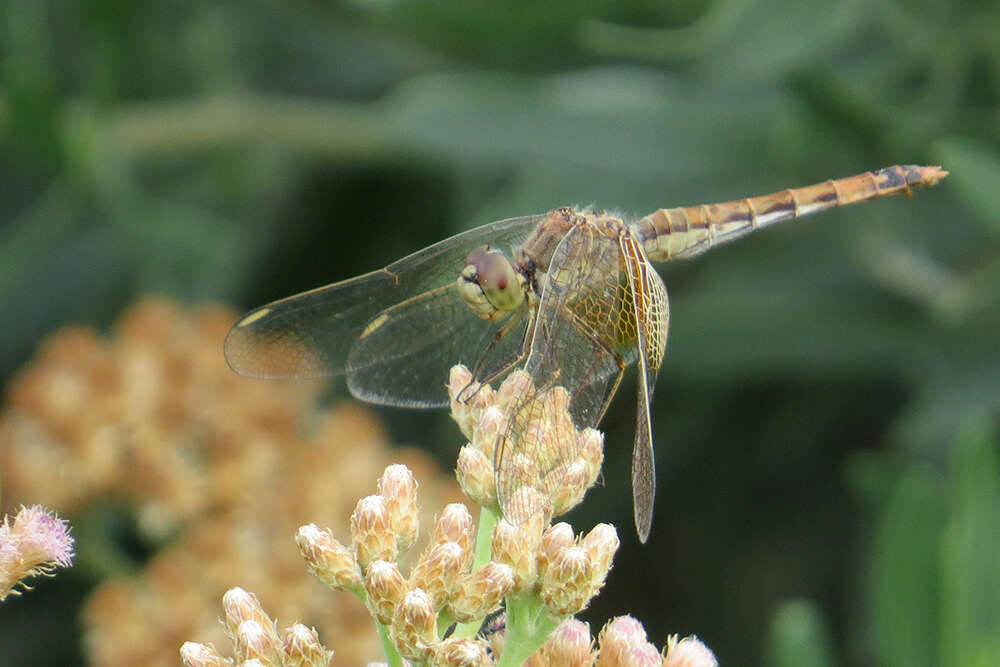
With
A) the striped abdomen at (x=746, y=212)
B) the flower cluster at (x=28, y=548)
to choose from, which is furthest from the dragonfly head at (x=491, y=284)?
the flower cluster at (x=28, y=548)

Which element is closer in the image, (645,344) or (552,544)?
(552,544)

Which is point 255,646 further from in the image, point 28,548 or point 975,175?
point 975,175

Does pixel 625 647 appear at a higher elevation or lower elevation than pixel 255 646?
lower

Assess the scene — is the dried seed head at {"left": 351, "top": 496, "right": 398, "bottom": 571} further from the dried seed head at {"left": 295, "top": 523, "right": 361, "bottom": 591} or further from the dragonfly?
the dragonfly

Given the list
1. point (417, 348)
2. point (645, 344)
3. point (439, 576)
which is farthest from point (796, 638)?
point (439, 576)

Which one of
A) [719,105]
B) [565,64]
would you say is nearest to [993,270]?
[719,105]

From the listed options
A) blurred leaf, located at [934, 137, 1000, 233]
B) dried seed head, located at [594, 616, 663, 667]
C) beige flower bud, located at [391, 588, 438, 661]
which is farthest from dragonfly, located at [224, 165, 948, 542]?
beige flower bud, located at [391, 588, 438, 661]

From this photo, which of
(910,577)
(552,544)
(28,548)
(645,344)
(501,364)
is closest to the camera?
(28,548)

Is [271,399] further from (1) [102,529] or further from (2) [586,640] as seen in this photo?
(2) [586,640]
